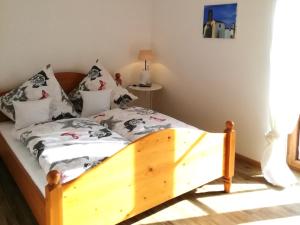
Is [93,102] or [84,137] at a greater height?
[93,102]

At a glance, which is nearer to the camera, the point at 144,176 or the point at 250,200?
the point at 144,176

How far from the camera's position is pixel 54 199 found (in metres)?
1.93

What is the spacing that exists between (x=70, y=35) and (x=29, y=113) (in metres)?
1.21

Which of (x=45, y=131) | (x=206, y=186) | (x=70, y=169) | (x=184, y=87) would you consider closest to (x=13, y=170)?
(x=45, y=131)

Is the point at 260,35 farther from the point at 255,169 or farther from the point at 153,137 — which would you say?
the point at 153,137

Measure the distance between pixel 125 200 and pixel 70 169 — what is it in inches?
17.8

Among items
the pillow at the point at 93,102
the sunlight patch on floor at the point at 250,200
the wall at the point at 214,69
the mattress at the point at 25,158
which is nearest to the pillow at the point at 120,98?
the pillow at the point at 93,102

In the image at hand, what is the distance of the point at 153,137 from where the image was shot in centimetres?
243

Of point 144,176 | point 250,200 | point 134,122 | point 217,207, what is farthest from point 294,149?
point 144,176

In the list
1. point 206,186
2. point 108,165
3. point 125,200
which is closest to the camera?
point 108,165

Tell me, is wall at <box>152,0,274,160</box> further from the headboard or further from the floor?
the headboard

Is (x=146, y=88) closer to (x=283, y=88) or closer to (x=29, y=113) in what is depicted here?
(x=29, y=113)

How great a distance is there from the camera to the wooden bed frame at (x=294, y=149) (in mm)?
3454

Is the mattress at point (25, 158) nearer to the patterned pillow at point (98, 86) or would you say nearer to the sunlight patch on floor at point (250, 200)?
the patterned pillow at point (98, 86)
